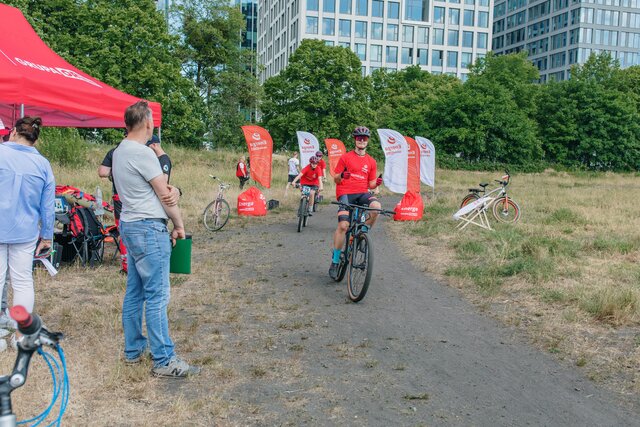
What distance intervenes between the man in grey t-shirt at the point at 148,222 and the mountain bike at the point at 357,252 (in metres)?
2.87

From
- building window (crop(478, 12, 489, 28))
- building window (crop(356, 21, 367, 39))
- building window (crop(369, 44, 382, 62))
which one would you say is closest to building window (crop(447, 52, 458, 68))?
building window (crop(478, 12, 489, 28))

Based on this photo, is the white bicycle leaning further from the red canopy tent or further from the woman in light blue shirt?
the woman in light blue shirt

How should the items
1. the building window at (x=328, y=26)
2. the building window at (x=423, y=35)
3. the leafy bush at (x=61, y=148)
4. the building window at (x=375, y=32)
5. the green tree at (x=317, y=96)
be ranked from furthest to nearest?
1. the building window at (x=423, y=35)
2. the building window at (x=375, y=32)
3. the building window at (x=328, y=26)
4. the green tree at (x=317, y=96)
5. the leafy bush at (x=61, y=148)

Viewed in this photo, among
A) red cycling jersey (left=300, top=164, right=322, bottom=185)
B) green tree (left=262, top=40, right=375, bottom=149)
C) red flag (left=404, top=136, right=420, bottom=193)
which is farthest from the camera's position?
green tree (left=262, top=40, right=375, bottom=149)

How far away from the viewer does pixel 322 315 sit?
6.60 m

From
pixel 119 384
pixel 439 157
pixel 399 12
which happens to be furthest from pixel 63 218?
pixel 399 12

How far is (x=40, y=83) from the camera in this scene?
7.58m

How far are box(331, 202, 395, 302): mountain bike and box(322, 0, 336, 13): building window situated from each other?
282 ft

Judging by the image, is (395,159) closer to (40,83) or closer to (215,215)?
(215,215)

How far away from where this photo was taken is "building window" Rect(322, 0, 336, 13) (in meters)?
88.5

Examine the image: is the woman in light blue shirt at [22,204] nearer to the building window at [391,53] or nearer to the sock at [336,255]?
the sock at [336,255]

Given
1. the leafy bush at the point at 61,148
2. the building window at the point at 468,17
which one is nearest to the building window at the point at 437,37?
the building window at the point at 468,17

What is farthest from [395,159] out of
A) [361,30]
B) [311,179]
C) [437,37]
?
[437,37]

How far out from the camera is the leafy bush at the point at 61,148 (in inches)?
1074
